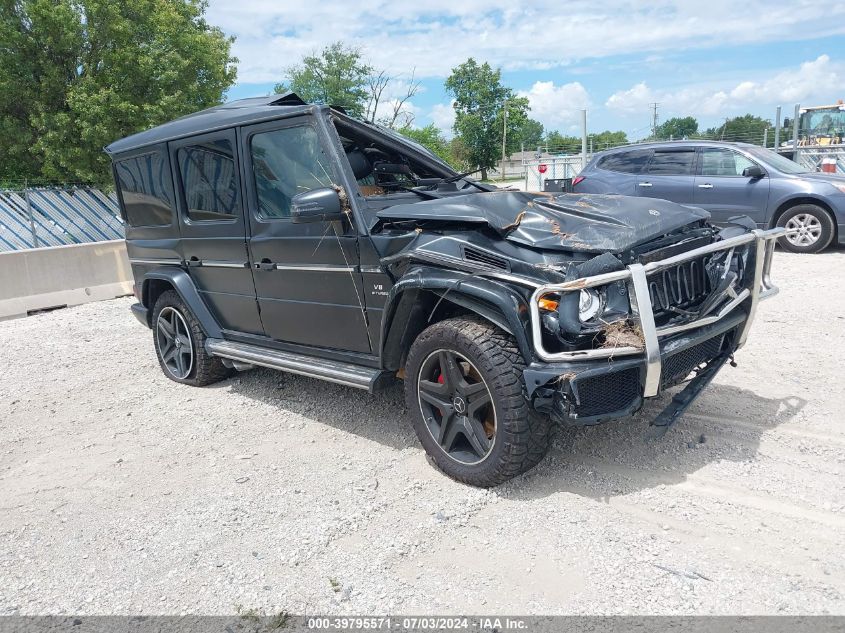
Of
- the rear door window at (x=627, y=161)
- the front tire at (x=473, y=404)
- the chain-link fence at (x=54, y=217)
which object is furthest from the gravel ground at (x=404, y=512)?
the chain-link fence at (x=54, y=217)

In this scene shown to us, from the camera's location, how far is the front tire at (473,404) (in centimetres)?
329

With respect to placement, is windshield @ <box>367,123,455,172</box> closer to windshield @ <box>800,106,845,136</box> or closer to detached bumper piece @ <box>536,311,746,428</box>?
detached bumper piece @ <box>536,311,746,428</box>

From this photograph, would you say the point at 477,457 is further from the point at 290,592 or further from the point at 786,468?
the point at 786,468

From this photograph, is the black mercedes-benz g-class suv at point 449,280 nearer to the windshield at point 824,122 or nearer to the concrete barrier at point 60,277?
the concrete barrier at point 60,277

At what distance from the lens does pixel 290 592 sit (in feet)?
9.57

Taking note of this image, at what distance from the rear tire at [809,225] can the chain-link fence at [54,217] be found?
12.1 metres

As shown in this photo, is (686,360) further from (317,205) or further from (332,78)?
(332,78)

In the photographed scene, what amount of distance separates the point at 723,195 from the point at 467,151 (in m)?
51.3

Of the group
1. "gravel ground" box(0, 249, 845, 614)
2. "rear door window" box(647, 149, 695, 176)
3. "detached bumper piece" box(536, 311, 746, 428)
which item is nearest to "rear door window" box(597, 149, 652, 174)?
"rear door window" box(647, 149, 695, 176)

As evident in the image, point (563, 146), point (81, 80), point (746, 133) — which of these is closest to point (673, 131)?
point (563, 146)

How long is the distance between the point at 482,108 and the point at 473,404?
62.1 meters

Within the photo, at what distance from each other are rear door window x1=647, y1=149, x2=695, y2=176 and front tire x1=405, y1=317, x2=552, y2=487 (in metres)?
8.51

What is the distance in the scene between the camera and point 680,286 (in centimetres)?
364

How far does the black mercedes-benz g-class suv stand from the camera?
3191 mm
